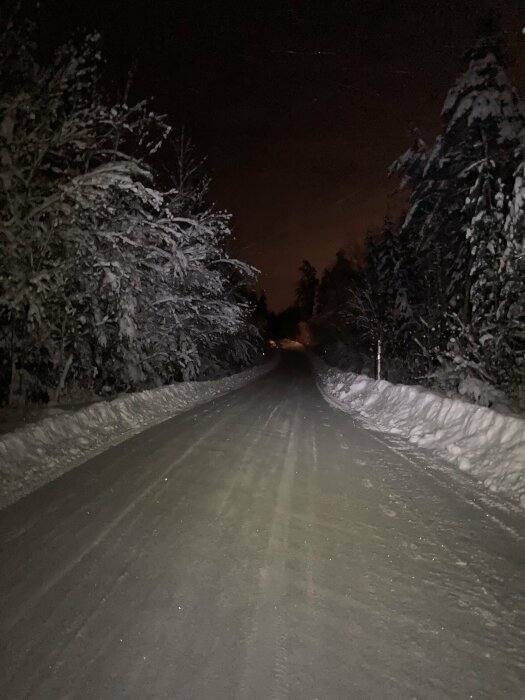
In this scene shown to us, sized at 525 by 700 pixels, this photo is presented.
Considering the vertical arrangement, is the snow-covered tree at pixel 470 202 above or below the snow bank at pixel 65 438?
above

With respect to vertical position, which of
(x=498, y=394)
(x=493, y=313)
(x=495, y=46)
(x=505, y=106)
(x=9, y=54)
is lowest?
(x=498, y=394)

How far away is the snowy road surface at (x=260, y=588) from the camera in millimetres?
2777

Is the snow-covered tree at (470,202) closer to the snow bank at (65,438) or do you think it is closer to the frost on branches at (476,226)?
the frost on branches at (476,226)

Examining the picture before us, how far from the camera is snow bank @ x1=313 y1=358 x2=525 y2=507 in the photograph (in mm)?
6691

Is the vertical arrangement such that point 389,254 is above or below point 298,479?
above

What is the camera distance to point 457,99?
51.0 feet

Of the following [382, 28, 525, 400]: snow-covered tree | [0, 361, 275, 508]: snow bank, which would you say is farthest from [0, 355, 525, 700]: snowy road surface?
[382, 28, 525, 400]: snow-covered tree

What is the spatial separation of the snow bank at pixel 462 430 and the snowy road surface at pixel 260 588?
1.78 feet

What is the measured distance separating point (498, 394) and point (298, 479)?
6.96 meters

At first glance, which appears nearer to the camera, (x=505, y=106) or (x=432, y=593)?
(x=432, y=593)

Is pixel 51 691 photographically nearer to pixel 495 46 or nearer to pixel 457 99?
pixel 457 99

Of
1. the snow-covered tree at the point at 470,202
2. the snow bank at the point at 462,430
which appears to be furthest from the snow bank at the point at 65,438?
the snow-covered tree at the point at 470,202

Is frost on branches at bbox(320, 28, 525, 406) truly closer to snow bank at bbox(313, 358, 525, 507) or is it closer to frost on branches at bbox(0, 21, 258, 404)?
snow bank at bbox(313, 358, 525, 507)

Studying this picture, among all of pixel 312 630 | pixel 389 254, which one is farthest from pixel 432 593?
pixel 389 254
